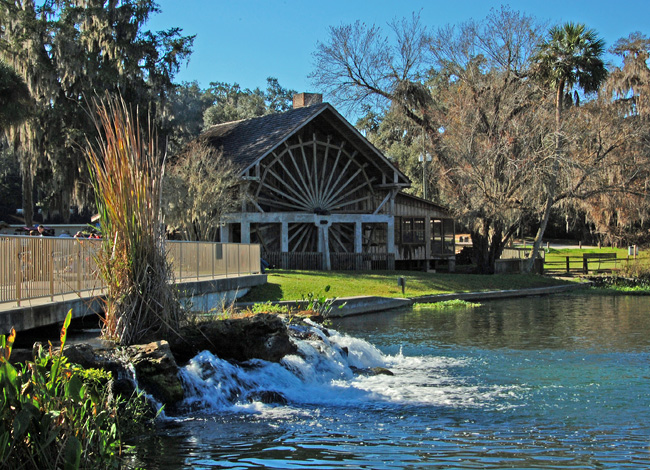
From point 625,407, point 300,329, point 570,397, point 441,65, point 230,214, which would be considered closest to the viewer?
point 625,407

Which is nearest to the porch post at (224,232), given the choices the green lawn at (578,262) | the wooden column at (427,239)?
the wooden column at (427,239)

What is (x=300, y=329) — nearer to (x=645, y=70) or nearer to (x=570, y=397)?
(x=570, y=397)

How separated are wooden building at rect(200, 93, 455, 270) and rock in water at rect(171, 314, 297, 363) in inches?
728

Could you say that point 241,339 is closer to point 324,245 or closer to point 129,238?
point 129,238

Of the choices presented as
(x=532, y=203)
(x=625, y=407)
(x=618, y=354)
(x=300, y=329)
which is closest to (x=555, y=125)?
(x=532, y=203)

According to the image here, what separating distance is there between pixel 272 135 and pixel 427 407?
2438cm

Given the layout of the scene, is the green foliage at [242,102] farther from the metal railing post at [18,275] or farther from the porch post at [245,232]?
the metal railing post at [18,275]

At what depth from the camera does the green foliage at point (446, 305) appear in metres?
22.8

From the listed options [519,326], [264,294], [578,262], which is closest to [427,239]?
[578,262]

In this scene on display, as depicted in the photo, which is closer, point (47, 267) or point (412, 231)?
point (47, 267)

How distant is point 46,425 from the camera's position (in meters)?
5.31

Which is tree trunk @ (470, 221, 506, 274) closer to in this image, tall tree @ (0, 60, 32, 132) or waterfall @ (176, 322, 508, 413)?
tall tree @ (0, 60, 32, 132)

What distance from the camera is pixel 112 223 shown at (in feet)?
31.3

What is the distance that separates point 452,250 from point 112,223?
104 ft
